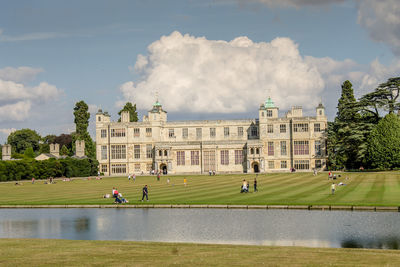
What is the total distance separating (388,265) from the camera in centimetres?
1602

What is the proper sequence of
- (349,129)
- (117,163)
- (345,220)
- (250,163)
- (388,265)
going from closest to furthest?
1. (388,265)
2. (345,220)
3. (349,129)
4. (250,163)
5. (117,163)

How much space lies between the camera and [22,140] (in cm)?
14925

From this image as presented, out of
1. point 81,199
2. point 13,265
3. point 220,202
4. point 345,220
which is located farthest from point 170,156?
point 13,265

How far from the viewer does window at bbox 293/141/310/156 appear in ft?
321

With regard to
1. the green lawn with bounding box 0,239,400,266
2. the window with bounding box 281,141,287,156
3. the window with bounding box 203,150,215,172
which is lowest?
the green lawn with bounding box 0,239,400,266

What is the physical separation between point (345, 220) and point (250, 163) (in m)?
68.0

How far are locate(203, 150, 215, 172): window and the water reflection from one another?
64.3m

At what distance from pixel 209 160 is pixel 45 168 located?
30742 mm

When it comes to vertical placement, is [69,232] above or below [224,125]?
below

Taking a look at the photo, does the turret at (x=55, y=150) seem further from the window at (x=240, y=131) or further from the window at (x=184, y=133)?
the window at (x=240, y=131)

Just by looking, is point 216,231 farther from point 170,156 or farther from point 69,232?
point 170,156

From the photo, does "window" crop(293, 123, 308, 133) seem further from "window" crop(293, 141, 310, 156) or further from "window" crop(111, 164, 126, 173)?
"window" crop(111, 164, 126, 173)

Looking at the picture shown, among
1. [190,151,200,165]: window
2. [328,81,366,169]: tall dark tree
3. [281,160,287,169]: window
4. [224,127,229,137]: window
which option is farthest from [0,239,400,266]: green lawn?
[224,127,229,137]: window

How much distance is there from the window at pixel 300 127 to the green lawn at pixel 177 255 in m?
79.2
